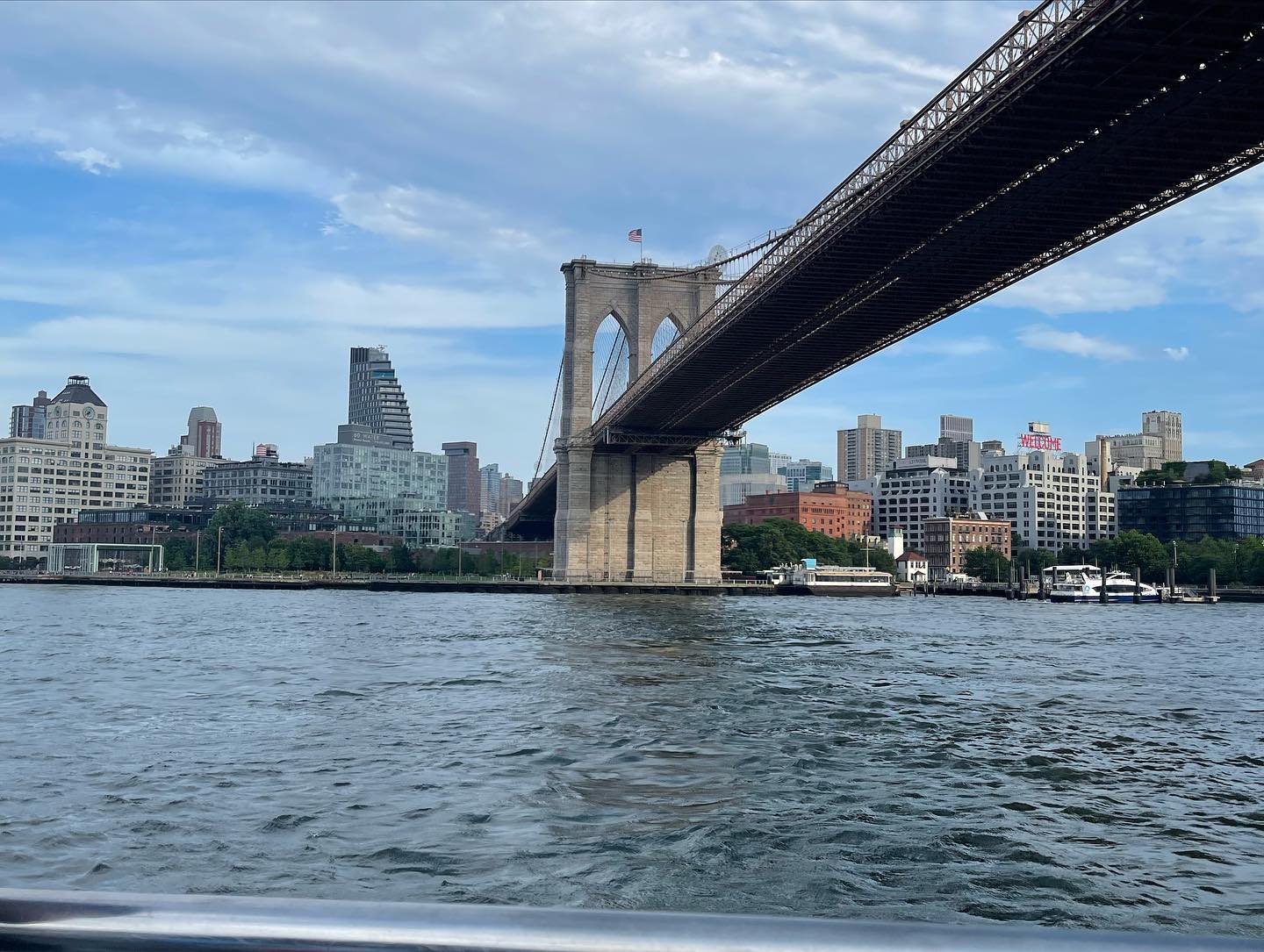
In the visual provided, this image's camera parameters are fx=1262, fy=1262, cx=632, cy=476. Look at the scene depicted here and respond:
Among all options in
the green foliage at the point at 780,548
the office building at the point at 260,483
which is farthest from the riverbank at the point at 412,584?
the office building at the point at 260,483

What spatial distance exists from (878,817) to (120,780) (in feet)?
19.3

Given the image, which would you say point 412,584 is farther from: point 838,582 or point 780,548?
point 780,548

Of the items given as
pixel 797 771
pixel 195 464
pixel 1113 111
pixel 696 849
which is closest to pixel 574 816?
pixel 696 849

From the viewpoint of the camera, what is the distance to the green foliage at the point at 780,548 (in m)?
102

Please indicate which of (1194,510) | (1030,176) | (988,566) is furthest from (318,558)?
(1030,176)

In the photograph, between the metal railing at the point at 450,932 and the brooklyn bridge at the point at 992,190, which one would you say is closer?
the metal railing at the point at 450,932

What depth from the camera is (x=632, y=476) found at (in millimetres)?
75812

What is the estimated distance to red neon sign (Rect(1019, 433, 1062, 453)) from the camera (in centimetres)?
15500

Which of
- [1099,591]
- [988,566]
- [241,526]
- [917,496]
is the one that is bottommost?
[1099,591]

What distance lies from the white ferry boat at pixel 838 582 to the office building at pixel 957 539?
46.5m

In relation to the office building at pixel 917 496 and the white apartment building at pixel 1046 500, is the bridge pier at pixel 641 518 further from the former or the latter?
the white apartment building at pixel 1046 500

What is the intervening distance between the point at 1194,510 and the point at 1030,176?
372ft

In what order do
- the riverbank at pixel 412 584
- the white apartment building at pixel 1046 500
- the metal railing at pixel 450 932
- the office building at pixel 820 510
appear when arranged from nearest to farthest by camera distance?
the metal railing at pixel 450 932 → the riverbank at pixel 412 584 → the office building at pixel 820 510 → the white apartment building at pixel 1046 500

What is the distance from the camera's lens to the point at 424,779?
1015 centimetres
